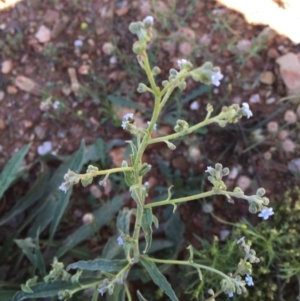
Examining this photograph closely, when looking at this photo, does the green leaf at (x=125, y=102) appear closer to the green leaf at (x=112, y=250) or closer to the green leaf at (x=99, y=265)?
the green leaf at (x=112, y=250)

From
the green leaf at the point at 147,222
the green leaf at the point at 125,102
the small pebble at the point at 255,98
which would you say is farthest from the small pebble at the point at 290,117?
the green leaf at the point at 147,222

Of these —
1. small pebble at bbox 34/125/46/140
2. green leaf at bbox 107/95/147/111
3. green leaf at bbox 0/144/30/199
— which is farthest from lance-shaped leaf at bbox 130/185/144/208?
small pebble at bbox 34/125/46/140

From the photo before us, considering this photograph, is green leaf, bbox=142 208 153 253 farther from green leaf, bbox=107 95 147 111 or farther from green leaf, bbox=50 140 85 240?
green leaf, bbox=107 95 147 111

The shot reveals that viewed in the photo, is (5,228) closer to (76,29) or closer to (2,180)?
(2,180)

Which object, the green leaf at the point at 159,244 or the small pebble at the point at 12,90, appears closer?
the green leaf at the point at 159,244

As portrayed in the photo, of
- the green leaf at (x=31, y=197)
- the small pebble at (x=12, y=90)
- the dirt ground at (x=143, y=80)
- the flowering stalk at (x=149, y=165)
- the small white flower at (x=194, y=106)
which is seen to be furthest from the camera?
the small pebble at (x=12, y=90)

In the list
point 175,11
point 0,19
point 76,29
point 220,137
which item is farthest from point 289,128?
point 0,19

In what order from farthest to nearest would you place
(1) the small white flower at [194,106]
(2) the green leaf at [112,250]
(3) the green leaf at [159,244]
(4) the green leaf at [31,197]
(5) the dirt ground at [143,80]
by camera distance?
(1) the small white flower at [194,106] → (5) the dirt ground at [143,80] → (4) the green leaf at [31,197] → (3) the green leaf at [159,244] → (2) the green leaf at [112,250]
